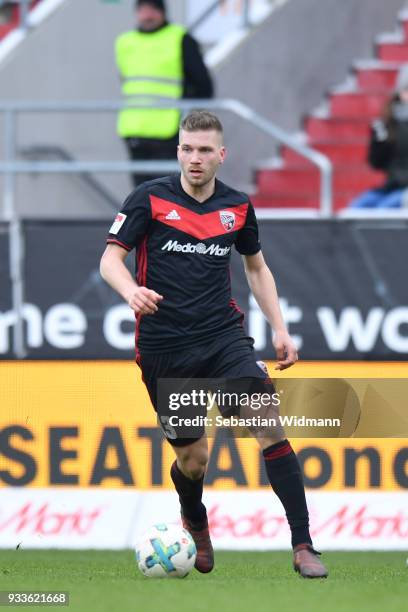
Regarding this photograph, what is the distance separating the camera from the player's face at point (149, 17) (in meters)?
11.7

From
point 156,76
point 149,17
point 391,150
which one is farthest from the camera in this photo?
point 156,76

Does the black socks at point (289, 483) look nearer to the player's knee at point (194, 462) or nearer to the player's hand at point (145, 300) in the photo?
the player's knee at point (194, 462)

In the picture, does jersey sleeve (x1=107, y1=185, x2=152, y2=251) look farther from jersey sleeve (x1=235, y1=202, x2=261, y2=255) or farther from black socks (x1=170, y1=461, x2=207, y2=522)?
black socks (x1=170, y1=461, x2=207, y2=522)

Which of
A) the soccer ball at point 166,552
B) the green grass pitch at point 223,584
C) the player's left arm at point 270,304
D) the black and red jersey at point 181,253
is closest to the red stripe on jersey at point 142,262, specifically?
the black and red jersey at point 181,253

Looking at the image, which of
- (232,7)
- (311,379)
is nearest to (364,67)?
(232,7)

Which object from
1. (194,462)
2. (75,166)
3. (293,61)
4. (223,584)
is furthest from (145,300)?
(293,61)

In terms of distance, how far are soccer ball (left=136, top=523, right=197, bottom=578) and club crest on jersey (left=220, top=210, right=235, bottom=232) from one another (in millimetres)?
1403

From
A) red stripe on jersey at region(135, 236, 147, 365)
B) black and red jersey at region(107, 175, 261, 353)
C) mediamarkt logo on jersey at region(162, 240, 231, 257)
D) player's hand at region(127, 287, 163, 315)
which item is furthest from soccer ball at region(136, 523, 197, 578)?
mediamarkt logo on jersey at region(162, 240, 231, 257)

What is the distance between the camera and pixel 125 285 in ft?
23.0

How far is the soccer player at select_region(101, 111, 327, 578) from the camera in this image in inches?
284

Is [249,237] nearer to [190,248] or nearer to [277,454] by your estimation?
[190,248]

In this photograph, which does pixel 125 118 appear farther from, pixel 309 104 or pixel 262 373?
pixel 262 373

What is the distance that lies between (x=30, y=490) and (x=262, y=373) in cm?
288

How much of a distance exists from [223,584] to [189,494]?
0.67 meters
